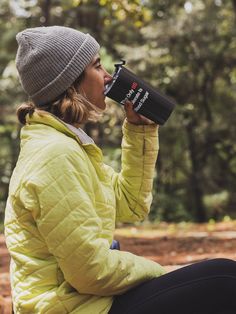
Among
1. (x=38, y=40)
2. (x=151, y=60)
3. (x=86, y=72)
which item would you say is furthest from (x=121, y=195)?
(x=151, y=60)

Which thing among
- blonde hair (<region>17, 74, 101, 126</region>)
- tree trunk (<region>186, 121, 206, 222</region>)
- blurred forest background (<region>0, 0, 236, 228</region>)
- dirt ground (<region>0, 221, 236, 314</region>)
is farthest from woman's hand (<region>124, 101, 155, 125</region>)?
tree trunk (<region>186, 121, 206, 222</region>)

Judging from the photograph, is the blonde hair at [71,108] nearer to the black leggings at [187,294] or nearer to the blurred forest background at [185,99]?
the black leggings at [187,294]

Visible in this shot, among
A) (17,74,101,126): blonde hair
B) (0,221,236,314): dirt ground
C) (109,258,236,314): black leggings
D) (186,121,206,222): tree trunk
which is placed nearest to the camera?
(109,258,236,314): black leggings

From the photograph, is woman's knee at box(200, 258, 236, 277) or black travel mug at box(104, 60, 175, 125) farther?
black travel mug at box(104, 60, 175, 125)

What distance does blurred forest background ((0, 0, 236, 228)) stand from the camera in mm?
13484

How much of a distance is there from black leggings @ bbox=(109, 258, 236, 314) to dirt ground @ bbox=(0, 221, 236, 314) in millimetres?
2504

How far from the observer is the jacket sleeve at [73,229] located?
212 cm

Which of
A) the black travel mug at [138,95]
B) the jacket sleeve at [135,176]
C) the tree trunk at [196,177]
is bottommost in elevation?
the tree trunk at [196,177]

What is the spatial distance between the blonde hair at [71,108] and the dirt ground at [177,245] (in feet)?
7.99

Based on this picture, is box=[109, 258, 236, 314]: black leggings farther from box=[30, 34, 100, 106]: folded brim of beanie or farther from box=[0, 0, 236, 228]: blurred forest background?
box=[0, 0, 236, 228]: blurred forest background

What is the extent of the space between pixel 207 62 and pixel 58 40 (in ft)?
38.5

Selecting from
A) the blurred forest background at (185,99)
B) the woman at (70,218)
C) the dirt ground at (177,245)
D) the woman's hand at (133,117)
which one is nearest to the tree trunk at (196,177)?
the blurred forest background at (185,99)

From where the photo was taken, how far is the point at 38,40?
2.52 meters

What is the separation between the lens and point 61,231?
6.95ft
